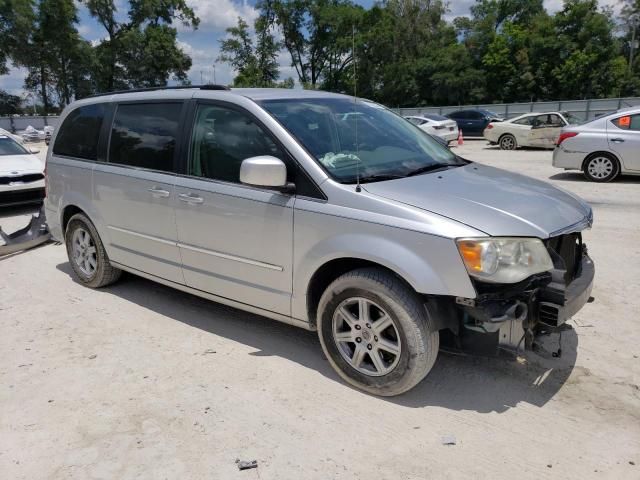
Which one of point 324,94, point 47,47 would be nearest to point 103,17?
point 47,47

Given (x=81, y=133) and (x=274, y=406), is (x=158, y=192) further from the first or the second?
(x=274, y=406)

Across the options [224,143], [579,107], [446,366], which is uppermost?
[579,107]

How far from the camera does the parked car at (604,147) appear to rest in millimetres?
10195

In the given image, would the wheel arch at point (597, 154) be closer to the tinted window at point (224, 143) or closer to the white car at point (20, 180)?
the tinted window at point (224, 143)

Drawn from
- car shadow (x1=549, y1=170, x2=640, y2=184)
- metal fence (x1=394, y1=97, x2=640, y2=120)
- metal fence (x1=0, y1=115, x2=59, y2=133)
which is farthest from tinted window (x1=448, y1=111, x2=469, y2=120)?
metal fence (x1=0, y1=115, x2=59, y2=133)

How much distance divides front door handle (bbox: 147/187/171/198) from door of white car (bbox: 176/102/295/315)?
135 mm

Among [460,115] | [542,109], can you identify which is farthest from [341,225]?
[542,109]

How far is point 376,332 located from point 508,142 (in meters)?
17.5

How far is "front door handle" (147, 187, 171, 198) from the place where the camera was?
4.17m

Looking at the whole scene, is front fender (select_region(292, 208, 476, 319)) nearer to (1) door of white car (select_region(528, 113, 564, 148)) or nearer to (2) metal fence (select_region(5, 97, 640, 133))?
(1) door of white car (select_region(528, 113, 564, 148))

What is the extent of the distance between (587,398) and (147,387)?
8.96ft

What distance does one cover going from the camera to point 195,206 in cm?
397

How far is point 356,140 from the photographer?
378cm

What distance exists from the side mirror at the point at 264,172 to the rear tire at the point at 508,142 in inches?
679
